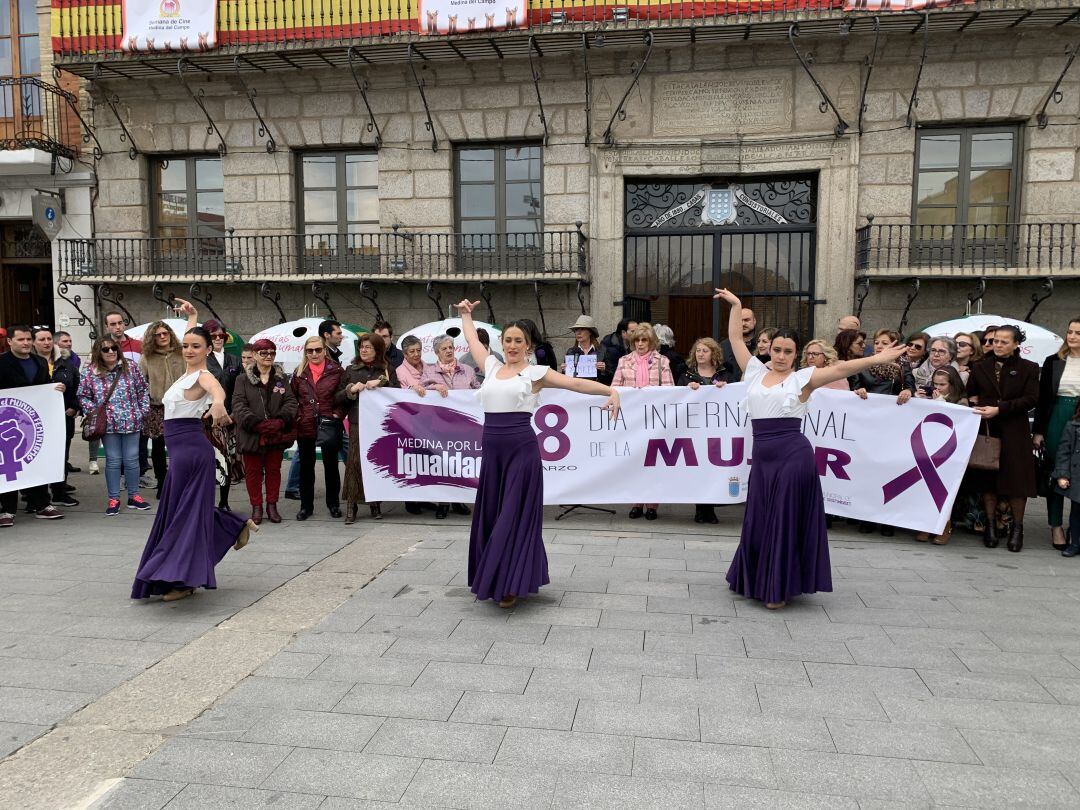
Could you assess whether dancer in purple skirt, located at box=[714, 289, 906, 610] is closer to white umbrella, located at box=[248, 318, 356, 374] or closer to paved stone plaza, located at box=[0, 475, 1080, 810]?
paved stone plaza, located at box=[0, 475, 1080, 810]

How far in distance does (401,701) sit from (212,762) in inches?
35.3

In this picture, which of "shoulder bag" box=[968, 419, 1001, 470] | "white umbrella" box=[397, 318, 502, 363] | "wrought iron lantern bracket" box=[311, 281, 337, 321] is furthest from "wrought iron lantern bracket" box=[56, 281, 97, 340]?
"shoulder bag" box=[968, 419, 1001, 470]

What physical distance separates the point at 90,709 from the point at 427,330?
770 centimetres

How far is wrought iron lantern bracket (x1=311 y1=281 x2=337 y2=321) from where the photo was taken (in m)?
13.7

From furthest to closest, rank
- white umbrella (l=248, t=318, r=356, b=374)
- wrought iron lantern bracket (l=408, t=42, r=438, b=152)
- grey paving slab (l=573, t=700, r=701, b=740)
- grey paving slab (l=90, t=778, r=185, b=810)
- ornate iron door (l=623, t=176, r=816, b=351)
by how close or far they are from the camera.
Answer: wrought iron lantern bracket (l=408, t=42, r=438, b=152)
ornate iron door (l=623, t=176, r=816, b=351)
white umbrella (l=248, t=318, r=356, b=374)
grey paving slab (l=573, t=700, r=701, b=740)
grey paving slab (l=90, t=778, r=185, b=810)

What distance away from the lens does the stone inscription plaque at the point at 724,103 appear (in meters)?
12.4

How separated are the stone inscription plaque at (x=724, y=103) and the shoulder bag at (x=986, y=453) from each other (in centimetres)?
710

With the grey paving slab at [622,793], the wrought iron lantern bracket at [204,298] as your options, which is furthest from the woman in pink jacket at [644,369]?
the wrought iron lantern bracket at [204,298]

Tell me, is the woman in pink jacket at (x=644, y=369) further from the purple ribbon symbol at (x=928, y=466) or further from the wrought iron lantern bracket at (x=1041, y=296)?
the wrought iron lantern bracket at (x=1041, y=296)

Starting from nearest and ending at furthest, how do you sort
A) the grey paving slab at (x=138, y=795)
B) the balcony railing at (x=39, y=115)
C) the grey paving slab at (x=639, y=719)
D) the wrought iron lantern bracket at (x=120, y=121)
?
1. the grey paving slab at (x=138, y=795)
2. the grey paving slab at (x=639, y=719)
3. the wrought iron lantern bracket at (x=120, y=121)
4. the balcony railing at (x=39, y=115)

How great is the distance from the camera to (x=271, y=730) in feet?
12.0

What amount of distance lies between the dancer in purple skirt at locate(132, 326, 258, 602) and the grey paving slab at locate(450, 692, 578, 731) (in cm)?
239

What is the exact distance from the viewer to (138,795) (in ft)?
10.3

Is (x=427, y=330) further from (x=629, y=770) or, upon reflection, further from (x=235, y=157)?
(x=629, y=770)
